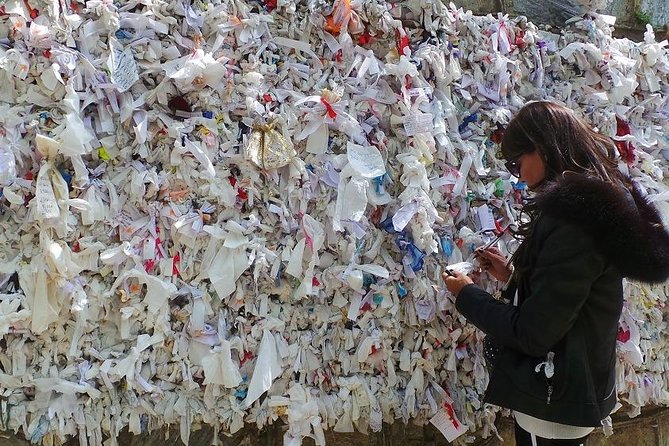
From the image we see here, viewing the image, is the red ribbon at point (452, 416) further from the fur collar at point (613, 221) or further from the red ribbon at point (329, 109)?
the red ribbon at point (329, 109)

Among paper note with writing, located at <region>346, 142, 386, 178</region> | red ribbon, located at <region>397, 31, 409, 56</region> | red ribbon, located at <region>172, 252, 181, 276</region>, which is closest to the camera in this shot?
red ribbon, located at <region>172, 252, 181, 276</region>

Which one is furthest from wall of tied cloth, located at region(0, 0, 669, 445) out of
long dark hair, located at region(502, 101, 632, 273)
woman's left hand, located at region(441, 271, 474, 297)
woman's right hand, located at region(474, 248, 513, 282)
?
long dark hair, located at region(502, 101, 632, 273)

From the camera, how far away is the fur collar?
167 centimetres

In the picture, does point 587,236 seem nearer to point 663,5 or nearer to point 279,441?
point 279,441

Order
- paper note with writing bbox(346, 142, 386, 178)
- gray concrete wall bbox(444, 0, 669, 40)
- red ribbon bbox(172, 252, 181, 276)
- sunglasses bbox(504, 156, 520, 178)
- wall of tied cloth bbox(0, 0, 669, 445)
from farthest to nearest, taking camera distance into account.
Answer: gray concrete wall bbox(444, 0, 669, 40)
paper note with writing bbox(346, 142, 386, 178)
red ribbon bbox(172, 252, 181, 276)
wall of tied cloth bbox(0, 0, 669, 445)
sunglasses bbox(504, 156, 520, 178)

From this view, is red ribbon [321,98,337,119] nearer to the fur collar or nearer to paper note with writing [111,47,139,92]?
paper note with writing [111,47,139,92]

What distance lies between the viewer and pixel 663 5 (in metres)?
3.15

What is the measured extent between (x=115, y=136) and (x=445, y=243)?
1181mm

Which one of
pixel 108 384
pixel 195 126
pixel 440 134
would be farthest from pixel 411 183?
pixel 108 384

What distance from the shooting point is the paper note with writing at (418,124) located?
2391 mm

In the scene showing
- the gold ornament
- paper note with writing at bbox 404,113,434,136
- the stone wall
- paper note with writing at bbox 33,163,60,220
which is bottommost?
the stone wall

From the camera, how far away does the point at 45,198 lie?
204 centimetres

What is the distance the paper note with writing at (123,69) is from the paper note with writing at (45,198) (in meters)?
0.34

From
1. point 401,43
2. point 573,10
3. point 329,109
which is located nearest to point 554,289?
point 329,109
